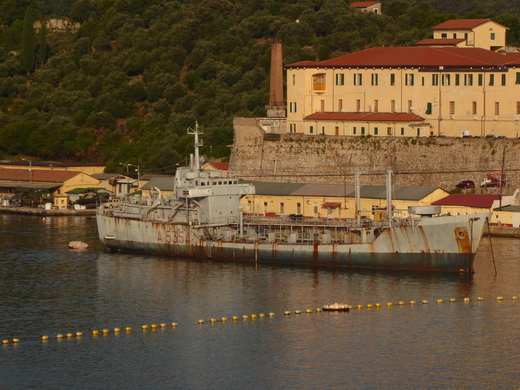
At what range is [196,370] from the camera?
45250 millimetres

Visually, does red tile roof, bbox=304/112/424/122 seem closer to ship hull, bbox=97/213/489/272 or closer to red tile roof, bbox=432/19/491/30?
red tile roof, bbox=432/19/491/30

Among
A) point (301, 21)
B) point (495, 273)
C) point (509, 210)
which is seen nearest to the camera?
point (495, 273)

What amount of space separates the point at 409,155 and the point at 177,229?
21.8m

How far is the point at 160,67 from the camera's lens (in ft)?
402

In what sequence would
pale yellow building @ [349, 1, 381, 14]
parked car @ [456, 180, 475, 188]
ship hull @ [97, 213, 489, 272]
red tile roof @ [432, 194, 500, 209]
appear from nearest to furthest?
ship hull @ [97, 213, 489, 272] → red tile roof @ [432, 194, 500, 209] → parked car @ [456, 180, 475, 188] → pale yellow building @ [349, 1, 381, 14]

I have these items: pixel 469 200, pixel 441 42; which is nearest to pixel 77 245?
pixel 469 200

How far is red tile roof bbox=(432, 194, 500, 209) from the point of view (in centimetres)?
7507

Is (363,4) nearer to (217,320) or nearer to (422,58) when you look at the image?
(422,58)

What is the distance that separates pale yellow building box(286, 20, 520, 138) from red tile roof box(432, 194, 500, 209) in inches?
351

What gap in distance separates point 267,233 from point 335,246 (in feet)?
17.1

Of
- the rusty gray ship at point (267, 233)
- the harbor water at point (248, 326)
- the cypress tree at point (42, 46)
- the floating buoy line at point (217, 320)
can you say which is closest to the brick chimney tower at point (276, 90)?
the rusty gray ship at point (267, 233)

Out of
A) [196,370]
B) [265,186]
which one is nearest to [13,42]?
[265,186]

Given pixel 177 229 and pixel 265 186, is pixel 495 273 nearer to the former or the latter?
pixel 177 229

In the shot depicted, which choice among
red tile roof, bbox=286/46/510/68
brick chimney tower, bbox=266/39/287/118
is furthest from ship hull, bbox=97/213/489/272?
brick chimney tower, bbox=266/39/287/118
